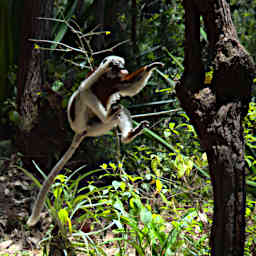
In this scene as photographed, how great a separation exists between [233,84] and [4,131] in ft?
6.28

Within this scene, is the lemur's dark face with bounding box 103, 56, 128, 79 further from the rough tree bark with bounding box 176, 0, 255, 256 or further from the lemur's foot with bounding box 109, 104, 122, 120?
the rough tree bark with bounding box 176, 0, 255, 256

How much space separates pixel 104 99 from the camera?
2.35ft

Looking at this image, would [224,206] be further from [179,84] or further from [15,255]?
[15,255]

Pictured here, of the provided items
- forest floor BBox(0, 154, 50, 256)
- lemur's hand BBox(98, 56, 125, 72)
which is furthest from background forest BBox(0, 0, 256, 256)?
lemur's hand BBox(98, 56, 125, 72)

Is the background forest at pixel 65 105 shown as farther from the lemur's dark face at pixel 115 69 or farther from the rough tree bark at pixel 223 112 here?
the lemur's dark face at pixel 115 69

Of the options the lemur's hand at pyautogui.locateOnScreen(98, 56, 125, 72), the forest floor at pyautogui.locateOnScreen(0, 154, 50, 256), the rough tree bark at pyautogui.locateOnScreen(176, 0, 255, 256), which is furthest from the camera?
the forest floor at pyautogui.locateOnScreen(0, 154, 50, 256)

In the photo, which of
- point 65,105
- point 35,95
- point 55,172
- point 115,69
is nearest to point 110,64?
point 115,69

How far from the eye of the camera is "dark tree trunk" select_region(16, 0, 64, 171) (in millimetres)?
1939

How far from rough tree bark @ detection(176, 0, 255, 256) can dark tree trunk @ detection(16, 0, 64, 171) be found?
1.30 m

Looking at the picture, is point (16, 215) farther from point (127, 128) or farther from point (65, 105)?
point (127, 128)

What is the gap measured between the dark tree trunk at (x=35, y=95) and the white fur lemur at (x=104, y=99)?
1267 millimetres

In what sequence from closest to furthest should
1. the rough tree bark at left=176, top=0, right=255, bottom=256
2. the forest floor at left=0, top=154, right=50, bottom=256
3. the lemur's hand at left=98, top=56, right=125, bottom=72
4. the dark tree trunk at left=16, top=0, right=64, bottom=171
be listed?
the lemur's hand at left=98, top=56, right=125, bottom=72 → the rough tree bark at left=176, top=0, right=255, bottom=256 → the forest floor at left=0, top=154, right=50, bottom=256 → the dark tree trunk at left=16, top=0, right=64, bottom=171

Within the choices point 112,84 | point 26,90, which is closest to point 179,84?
point 112,84

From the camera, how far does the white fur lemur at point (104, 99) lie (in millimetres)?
676
